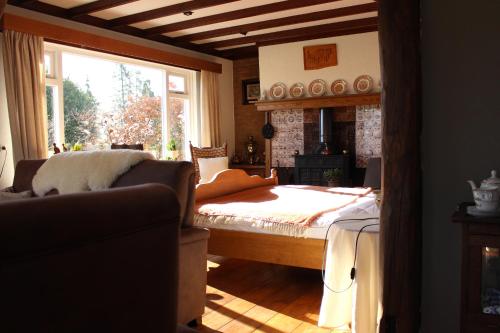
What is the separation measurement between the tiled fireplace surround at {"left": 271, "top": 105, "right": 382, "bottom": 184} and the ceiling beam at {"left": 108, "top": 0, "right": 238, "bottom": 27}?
248 cm

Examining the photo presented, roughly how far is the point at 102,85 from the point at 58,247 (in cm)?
530

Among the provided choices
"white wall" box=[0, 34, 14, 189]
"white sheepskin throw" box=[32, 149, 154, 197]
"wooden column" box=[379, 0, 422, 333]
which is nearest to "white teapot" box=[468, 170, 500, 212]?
"wooden column" box=[379, 0, 422, 333]

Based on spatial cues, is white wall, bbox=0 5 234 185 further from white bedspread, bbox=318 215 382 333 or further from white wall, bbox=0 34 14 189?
white bedspread, bbox=318 215 382 333

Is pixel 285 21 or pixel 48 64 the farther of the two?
pixel 285 21

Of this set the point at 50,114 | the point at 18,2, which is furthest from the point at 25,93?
the point at 18,2

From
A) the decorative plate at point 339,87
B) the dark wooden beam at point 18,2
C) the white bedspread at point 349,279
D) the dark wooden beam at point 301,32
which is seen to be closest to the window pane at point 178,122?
the dark wooden beam at point 301,32

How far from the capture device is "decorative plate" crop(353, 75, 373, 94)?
600 centimetres

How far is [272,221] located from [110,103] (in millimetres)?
3585

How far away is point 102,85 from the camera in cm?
567

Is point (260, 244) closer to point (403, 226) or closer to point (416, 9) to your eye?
point (403, 226)

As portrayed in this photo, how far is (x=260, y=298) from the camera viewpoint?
117 inches

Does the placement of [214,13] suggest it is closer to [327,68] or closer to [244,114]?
[327,68]

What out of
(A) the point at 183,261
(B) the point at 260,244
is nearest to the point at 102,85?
(B) the point at 260,244

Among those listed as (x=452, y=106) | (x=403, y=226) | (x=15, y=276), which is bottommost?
(x=403, y=226)
